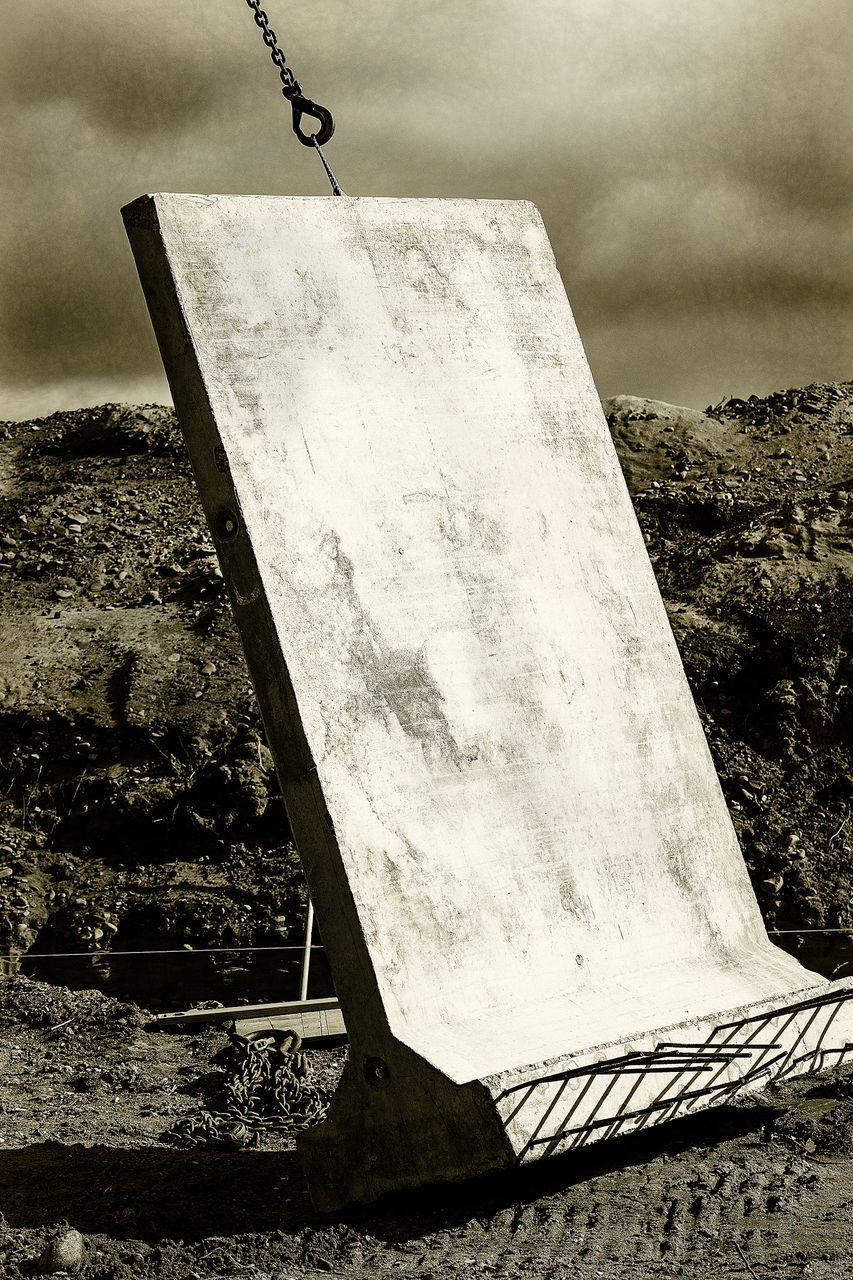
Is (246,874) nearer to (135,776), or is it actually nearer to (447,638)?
(135,776)

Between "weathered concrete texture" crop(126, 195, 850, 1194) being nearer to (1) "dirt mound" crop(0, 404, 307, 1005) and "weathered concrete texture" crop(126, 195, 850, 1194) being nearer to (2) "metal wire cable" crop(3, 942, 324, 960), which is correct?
(2) "metal wire cable" crop(3, 942, 324, 960)

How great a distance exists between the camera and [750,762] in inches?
304

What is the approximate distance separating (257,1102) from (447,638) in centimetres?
254

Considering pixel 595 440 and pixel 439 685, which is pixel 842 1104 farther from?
pixel 595 440

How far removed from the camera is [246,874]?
24.4ft

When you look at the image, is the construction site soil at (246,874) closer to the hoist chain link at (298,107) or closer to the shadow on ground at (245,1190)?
the shadow on ground at (245,1190)

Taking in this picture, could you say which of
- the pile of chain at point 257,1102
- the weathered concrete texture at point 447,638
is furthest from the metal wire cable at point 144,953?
the weathered concrete texture at point 447,638

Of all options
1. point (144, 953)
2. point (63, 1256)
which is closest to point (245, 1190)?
point (63, 1256)

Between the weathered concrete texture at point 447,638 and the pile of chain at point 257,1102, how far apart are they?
173cm

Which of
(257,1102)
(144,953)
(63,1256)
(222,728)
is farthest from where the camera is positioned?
(222,728)

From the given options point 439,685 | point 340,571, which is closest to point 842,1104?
point 439,685

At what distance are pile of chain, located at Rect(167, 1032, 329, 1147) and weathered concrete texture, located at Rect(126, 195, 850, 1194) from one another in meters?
1.73

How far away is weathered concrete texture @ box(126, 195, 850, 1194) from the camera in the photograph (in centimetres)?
347

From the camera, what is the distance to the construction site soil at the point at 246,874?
3.23 metres
